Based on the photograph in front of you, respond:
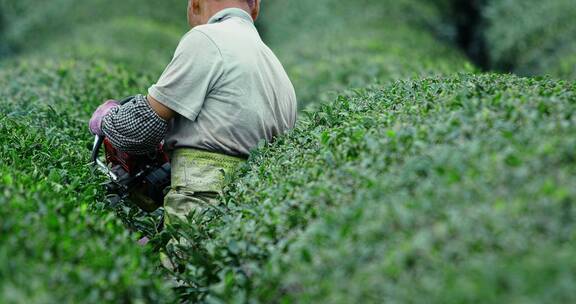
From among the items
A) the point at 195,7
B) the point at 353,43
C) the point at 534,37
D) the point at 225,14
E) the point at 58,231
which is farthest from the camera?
the point at 534,37


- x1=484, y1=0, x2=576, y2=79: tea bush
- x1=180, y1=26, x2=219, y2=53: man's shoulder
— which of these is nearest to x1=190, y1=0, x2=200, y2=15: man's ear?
x1=180, y1=26, x2=219, y2=53: man's shoulder

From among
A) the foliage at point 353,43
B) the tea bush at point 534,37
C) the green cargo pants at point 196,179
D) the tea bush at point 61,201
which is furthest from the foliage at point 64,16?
the green cargo pants at point 196,179

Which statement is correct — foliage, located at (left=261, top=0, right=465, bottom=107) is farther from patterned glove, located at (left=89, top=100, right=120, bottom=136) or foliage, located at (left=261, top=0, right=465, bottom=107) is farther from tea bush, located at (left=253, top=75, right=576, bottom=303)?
tea bush, located at (left=253, top=75, right=576, bottom=303)

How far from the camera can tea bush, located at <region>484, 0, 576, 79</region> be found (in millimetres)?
13492

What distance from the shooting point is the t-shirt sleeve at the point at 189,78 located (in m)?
4.71

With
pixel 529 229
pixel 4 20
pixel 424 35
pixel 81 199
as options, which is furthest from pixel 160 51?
pixel 529 229

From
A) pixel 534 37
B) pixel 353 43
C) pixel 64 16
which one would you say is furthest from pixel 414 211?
pixel 64 16

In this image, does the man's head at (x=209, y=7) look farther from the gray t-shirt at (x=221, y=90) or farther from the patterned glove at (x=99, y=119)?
the patterned glove at (x=99, y=119)

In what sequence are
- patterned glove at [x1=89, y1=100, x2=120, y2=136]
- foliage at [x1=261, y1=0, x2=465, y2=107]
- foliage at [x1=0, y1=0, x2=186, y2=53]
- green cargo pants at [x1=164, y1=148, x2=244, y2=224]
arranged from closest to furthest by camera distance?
green cargo pants at [x1=164, y1=148, x2=244, y2=224] < patterned glove at [x1=89, y1=100, x2=120, y2=136] < foliage at [x1=261, y1=0, x2=465, y2=107] < foliage at [x1=0, y1=0, x2=186, y2=53]

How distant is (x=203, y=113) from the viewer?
15.9ft

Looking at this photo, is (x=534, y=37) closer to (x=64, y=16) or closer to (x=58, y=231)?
(x=64, y=16)

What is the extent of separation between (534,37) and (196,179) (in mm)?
11210

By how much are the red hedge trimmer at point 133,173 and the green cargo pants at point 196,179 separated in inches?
10.3

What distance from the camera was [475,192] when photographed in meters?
3.03
